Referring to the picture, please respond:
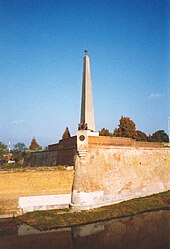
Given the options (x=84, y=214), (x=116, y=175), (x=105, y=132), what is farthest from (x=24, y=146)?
(x=84, y=214)

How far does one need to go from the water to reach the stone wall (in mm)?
2335

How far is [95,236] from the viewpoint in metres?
11.0

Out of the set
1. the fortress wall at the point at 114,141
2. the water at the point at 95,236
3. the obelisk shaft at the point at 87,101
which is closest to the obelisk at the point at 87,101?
the obelisk shaft at the point at 87,101

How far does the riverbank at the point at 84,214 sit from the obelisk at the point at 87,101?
597 centimetres

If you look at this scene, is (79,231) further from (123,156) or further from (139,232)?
(123,156)

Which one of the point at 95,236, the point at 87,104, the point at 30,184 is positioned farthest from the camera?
the point at 87,104

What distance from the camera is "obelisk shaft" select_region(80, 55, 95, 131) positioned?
17.8 m

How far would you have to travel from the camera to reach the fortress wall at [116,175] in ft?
47.3

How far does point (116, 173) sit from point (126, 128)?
1387 centimetres

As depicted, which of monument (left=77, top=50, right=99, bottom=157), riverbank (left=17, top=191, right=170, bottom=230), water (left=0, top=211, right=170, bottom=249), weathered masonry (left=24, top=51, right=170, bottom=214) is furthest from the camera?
monument (left=77, top=50, right=99, bottom=157)

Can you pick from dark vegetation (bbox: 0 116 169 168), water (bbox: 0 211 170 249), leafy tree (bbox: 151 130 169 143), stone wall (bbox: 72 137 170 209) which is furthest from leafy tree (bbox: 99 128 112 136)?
water (bbox: 0 211 170 249)

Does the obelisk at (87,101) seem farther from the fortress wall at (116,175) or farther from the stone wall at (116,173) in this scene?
the fortress wall at (116,175)

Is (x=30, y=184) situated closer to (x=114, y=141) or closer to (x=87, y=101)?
(x=114, y=141)

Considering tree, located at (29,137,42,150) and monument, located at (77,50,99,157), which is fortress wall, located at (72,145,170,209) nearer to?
monument, located at (77,50,99,157)
